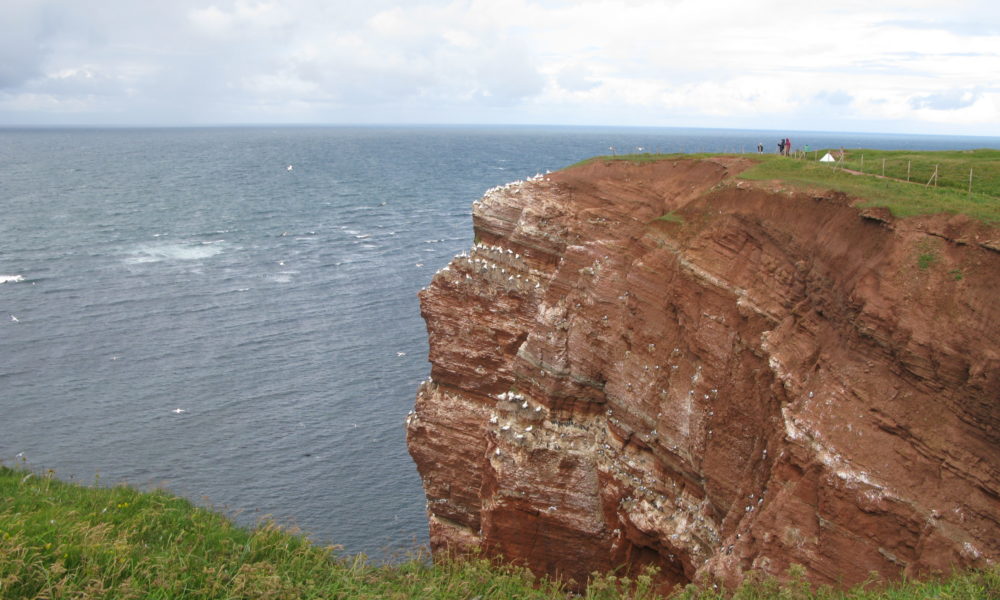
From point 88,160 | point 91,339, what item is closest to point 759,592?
point 91,339

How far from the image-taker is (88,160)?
196250mm

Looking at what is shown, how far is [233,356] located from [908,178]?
4082cm

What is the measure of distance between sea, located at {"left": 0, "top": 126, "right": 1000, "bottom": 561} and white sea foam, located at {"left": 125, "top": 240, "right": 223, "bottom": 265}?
0.36m

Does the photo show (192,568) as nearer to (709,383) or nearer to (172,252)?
(709,383)

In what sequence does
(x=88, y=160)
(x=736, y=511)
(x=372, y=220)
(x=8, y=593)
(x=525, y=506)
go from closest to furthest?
(x=8, y=593) < (x=736, y=511) < (x=525, y=506) < (x=372, y=220) < (x=88, y=160)

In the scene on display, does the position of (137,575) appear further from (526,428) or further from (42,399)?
(42,399)

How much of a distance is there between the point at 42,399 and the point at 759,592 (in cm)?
4333

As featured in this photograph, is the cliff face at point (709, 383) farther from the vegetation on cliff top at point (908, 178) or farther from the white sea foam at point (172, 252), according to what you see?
the white sea foam at point (172, 252)

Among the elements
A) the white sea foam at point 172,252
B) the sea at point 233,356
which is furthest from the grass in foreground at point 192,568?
the white sea foam at point 172,252

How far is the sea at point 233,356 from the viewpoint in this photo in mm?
38844

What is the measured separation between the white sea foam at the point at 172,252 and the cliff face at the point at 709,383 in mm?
53961

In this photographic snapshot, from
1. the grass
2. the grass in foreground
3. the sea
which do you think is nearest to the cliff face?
the grass

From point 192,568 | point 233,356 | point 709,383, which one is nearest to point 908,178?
point 709,383

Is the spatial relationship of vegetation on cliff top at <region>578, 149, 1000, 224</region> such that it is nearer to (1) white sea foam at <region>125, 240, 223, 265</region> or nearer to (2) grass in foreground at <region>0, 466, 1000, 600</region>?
(2) grass in foreground at <region>0, 466, 1000, 600</region>
